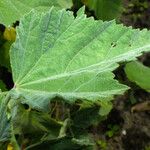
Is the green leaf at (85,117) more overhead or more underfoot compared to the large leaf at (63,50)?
more underfoot

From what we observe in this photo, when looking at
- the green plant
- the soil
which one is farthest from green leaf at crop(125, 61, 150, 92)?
the soil

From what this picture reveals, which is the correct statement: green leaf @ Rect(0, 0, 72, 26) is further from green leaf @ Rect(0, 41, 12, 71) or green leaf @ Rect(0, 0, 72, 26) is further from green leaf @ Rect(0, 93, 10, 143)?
green leaf @ Rect(0, 41, 12, 71)

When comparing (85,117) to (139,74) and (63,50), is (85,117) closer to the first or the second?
(139,74)

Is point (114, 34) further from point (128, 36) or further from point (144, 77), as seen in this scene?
point (144, 77)

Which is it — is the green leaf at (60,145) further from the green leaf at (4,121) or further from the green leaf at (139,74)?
the green leaf at (139,74)

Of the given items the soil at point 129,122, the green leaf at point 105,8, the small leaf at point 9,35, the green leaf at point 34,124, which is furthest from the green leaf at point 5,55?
the soil at point 129,122

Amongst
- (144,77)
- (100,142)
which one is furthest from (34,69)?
(100,142)
